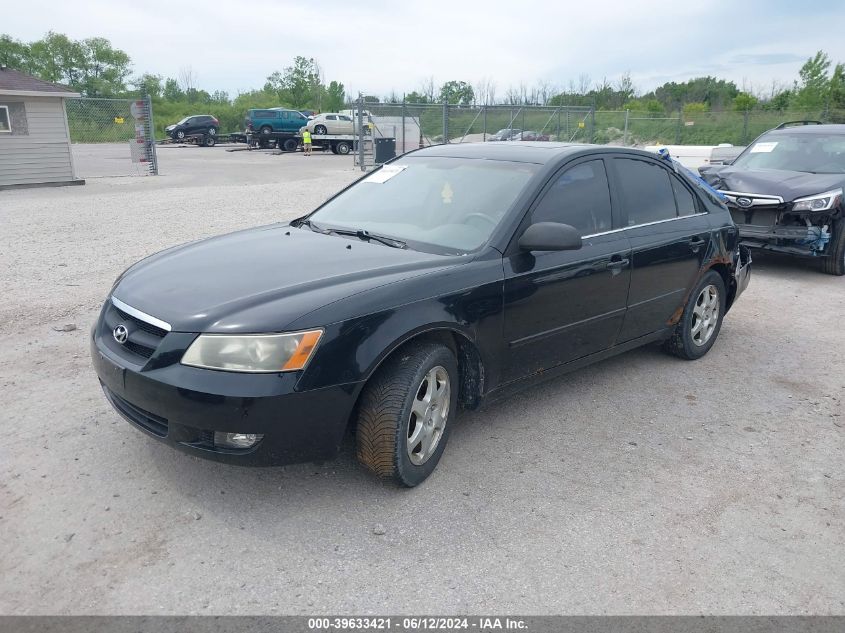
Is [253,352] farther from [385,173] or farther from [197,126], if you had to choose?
[197,126]

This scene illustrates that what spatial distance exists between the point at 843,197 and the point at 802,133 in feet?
5.80

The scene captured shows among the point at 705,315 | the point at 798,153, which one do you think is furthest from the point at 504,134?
the point at 705,315

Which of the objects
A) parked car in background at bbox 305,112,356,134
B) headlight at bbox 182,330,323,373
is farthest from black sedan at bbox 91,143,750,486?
parked car in background at bbox 305,112,356,134

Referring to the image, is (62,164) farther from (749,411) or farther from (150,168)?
(749,411)

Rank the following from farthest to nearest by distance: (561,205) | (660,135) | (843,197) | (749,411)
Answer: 1. (660,135)
2. (843,197)
3. (749,411)
4. (561,205)

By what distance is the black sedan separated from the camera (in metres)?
2.96

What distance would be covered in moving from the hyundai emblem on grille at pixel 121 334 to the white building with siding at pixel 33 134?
54.5 ft

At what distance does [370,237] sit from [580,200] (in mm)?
1346

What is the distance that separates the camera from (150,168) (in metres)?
22.4

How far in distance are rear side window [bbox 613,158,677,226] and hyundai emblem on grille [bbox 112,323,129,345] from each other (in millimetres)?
3159

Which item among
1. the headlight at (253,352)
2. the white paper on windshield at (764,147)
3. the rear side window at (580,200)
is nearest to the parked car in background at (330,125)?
the white paper on windshield at (764,147)

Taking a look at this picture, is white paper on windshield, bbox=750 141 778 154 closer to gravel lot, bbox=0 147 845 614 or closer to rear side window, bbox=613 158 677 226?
gravel lot, bbox=0 147 845 614

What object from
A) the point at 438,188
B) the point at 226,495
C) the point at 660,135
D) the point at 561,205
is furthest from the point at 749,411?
the point at 660,135

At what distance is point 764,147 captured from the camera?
380 inches
